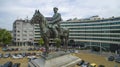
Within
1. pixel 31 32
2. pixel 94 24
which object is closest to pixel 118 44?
pixel 94 24

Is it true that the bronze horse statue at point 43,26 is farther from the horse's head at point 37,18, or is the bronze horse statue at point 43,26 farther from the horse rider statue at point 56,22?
the horse rider statue at point 56,22

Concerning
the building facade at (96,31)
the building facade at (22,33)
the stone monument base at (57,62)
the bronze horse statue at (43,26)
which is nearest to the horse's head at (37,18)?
the bronze horse statue at (43,26)

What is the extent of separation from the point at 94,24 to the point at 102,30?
840 centimetres

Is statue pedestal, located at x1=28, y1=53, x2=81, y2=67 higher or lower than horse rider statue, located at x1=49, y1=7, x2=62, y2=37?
lower

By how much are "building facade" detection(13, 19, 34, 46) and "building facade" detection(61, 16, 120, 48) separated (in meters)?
25.0

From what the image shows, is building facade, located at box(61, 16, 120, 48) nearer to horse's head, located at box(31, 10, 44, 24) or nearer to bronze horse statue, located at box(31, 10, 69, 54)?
bronze horse statue, located at box(31, 10, 69, 54)

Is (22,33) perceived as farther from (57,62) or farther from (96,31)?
(57,62)

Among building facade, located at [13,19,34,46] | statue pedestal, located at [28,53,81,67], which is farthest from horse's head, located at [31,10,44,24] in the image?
building facade, located at [13,19,34,46]

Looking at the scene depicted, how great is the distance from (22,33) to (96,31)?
4923 centimetres

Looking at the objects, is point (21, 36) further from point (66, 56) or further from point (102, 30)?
point (66, 56)

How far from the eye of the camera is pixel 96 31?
10831cm

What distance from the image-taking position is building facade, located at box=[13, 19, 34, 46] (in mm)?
129087

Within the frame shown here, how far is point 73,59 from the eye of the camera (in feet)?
92.1

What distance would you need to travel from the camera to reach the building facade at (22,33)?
129087mm
